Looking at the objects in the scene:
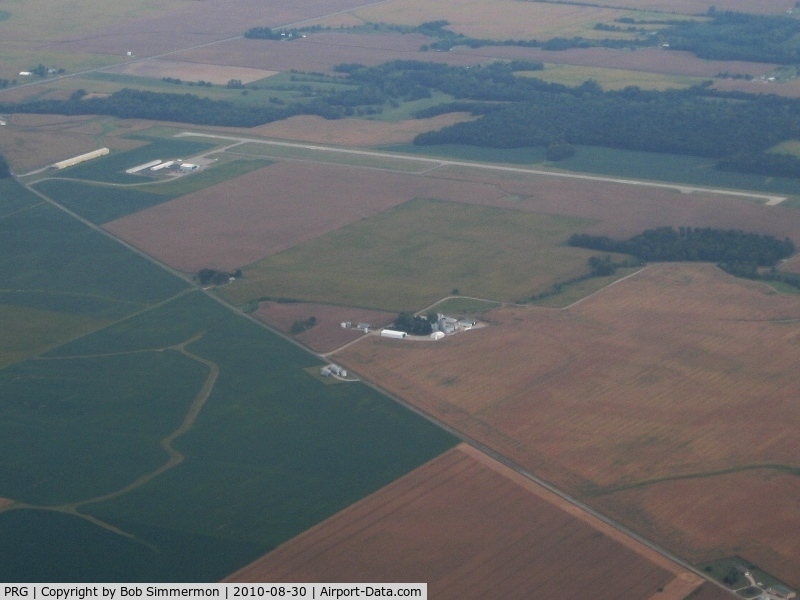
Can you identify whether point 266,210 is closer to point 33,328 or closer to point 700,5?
point 33,328

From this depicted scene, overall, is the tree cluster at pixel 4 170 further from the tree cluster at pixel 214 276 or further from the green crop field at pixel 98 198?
the tree cluster at pixel 214 276

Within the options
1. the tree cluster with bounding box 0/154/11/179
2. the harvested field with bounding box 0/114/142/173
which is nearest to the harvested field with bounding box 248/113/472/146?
the harvested field with bounding box 0/114/142/173

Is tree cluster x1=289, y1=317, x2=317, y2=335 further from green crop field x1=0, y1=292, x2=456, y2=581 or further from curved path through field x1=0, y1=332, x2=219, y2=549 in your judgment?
curved path through field x1=0, y1=332, x2=219, y2=549

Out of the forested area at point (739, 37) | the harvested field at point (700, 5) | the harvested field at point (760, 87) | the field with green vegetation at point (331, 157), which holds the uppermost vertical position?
the harvested field at point (700, 5)

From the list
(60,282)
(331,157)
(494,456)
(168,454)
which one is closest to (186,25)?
(331,157)

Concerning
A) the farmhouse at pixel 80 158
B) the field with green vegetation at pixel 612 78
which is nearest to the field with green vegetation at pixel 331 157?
the farmhouse at pixel 80 158

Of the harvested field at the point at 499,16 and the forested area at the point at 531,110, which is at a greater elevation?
the harvested field at the point at 499,16
